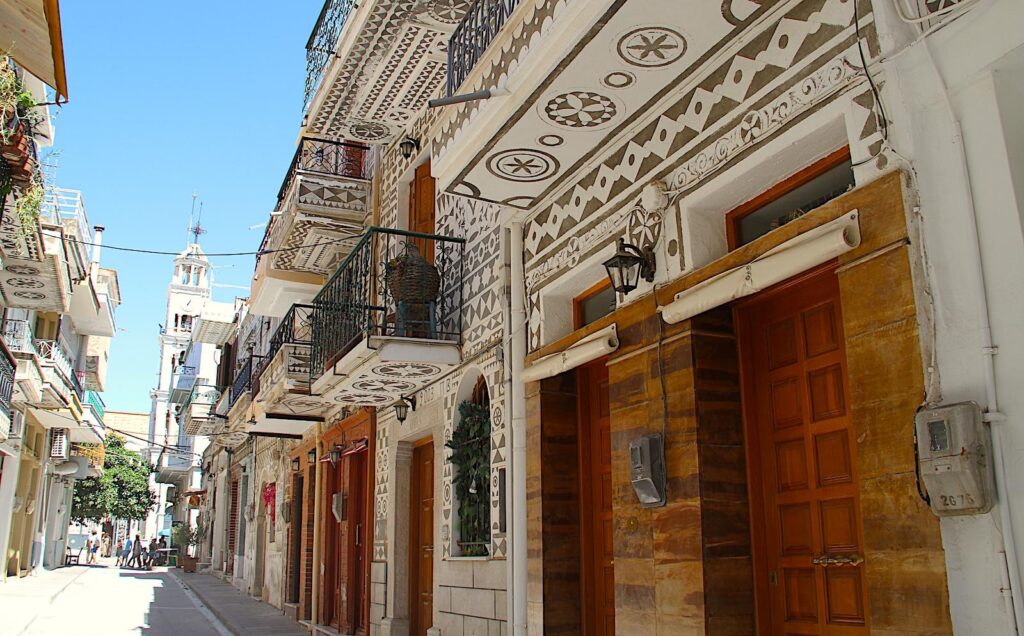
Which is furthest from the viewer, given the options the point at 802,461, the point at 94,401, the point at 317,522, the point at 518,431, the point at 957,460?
the point at 94,401

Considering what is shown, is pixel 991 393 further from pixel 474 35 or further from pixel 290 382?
pixel 290 382

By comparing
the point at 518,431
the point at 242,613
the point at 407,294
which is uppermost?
the point at 407,294

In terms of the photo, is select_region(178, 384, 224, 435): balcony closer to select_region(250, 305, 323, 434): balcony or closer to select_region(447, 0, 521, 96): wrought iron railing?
select_region(250, 305, 323, 434): balcony

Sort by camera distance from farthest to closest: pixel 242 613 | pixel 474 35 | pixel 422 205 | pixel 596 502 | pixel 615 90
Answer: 1. pixel 242 613
2. pixel 422 205
3. pixel 596 502
4. pixel 474 35
5. pixel 615 90

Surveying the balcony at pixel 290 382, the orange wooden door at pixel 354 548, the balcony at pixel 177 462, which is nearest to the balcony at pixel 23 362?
the balcony at pixel 290 382

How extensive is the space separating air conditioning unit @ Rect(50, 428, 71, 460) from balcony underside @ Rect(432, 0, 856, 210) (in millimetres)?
26663

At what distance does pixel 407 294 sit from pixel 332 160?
520 centimetres

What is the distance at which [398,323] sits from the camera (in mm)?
9156

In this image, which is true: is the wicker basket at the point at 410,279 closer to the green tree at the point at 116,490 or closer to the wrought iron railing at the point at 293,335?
the wrought iron railing at the point at 293,335

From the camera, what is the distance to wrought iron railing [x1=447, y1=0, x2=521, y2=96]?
650cm

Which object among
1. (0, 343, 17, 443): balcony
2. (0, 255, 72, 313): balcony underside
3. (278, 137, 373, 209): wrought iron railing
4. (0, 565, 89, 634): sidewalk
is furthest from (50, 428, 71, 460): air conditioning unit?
(278, 137, 373, 209): wrought iron railing

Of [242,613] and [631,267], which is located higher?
[631,267]

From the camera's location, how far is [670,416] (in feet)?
18.5

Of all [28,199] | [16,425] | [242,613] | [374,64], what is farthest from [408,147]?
[16,425]
